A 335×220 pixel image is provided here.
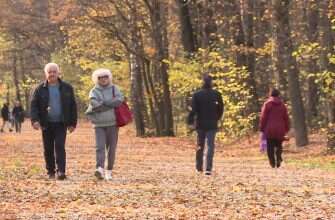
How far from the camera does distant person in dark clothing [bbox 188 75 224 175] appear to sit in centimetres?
1526

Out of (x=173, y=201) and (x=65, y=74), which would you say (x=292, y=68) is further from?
(x=65, y=74)

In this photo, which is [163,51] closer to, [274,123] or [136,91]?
[136,91]

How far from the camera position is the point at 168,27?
41906mm

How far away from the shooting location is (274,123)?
17.6 m

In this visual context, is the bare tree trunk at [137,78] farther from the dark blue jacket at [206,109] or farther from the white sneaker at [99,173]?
the white sneaker at [99,173]

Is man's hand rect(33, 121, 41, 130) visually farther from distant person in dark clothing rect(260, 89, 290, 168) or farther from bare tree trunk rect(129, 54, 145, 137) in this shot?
bare tree trunk rect(129, 54, 145, 137)

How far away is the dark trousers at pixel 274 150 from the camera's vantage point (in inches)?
697

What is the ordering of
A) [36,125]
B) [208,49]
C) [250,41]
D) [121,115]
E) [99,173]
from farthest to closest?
1. [208,49]
2. [250,41]
3. [99,173]
4. [121,115]
5. [36,125]

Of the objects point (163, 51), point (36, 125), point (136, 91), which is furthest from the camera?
point (136, 91)

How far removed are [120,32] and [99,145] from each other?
2488 centimetres

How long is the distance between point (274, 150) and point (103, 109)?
597cm

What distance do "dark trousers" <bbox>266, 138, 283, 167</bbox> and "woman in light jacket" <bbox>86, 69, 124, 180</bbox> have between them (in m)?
5.25

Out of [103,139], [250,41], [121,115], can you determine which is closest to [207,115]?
[121,115]

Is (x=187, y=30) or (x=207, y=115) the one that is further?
(x=187, y=30)
